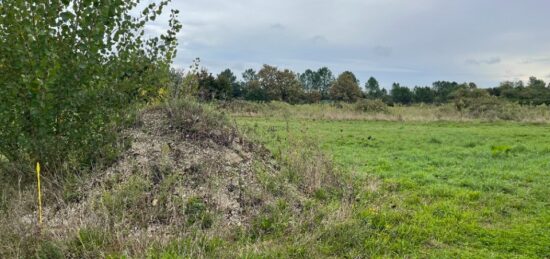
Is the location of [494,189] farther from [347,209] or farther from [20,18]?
[20,18]

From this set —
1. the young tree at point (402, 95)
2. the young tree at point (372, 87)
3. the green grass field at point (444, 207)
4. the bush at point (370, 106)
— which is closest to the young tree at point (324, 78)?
the young tree at point (372, 87)

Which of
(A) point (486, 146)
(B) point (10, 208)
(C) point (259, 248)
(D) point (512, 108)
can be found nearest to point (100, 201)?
(B) point (10, 208)

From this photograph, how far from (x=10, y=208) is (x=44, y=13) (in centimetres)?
220

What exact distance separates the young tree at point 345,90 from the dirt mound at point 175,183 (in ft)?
155

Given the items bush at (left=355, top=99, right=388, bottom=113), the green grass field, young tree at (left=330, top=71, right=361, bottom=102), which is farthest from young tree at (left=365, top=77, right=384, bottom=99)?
the green grass field

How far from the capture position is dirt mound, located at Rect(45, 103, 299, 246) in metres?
4.34

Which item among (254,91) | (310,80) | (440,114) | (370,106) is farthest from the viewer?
(310,80)

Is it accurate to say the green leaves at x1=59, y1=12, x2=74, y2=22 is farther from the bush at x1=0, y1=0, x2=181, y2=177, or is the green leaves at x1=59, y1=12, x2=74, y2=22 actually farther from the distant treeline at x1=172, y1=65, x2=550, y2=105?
the distant treeline at x1=172, y1=65, x2=550, y2=105

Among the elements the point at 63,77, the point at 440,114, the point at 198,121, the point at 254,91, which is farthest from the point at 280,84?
the point at 63,77

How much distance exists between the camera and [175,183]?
202 inches

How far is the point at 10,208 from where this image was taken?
4578 mm

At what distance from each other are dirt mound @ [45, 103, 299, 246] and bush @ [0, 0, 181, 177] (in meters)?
0.57

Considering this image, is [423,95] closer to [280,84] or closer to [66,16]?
[280,84]

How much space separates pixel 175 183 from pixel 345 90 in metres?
50.1
